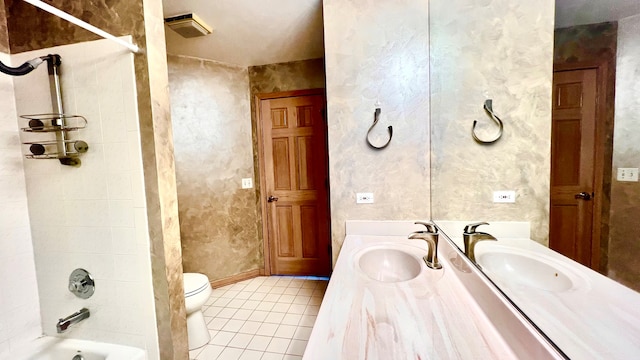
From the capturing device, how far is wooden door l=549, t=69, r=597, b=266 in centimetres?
46

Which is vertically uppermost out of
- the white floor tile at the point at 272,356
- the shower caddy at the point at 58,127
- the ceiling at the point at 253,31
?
the ceiling at the point at 253,31

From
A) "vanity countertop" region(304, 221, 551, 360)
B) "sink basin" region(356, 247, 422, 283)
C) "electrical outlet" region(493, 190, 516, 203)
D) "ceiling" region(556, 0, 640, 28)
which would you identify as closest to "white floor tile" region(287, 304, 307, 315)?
"sink basin" region(356, 247, 422, 283)

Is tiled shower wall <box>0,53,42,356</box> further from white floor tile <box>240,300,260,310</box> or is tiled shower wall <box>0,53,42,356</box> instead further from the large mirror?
the large mirror

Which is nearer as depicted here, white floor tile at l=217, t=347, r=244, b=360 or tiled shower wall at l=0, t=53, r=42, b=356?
tiled shower wall at l=0, t=53, r=42, b=356

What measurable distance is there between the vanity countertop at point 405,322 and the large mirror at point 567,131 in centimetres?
16

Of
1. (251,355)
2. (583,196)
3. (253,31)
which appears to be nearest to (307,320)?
(251,355)

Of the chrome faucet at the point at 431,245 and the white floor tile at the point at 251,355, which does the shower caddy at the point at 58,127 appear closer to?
the white floor tile at the point at 251,355

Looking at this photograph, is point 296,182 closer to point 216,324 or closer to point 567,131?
point 216,324

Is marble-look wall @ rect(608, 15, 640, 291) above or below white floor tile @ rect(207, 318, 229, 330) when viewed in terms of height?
above

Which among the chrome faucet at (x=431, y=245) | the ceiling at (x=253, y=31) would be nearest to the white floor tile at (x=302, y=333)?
the chrome faucet at (x=431, y=245)

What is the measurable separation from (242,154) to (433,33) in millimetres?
2147

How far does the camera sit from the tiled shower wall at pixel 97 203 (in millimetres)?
1138

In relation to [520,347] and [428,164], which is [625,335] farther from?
[428,164]

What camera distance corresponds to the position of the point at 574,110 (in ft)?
1.60
